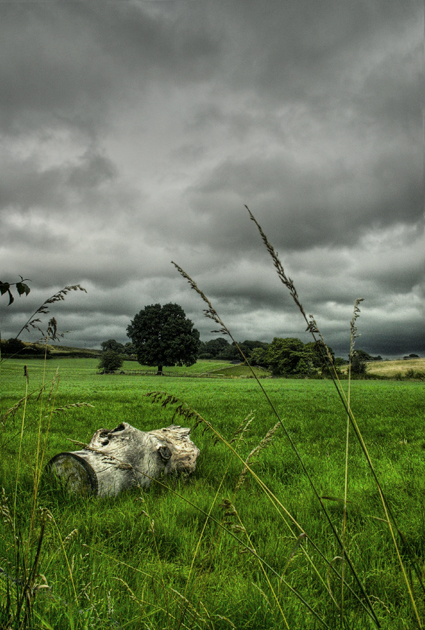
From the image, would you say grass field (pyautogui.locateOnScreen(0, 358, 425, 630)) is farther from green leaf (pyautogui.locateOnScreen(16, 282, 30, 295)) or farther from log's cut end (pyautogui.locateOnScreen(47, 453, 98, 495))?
green leaf (pyautogui.locateOnScreen(16, 282, 30, 295))

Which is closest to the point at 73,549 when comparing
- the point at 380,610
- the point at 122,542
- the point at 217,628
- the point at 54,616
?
the point at 122,542

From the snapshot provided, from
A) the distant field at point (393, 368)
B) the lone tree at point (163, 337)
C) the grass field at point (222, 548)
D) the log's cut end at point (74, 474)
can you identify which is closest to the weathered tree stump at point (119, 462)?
the log's cut end at point (74, 474)

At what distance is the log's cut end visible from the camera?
185 inches

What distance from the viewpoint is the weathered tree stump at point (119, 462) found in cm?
473

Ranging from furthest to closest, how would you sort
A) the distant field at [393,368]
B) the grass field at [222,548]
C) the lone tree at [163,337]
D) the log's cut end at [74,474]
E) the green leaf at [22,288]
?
the distant field at [393,368] < the lone tree at [163,337] < the log's cut end at [74,474] < the green leaf at [22,288] < the grass field at [222,548]

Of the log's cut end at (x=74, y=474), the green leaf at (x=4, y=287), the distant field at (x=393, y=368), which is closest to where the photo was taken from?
the green leaf at (x=4, y=287)

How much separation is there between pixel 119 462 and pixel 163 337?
223 feet

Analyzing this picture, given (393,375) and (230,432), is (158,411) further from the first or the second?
(393,375)

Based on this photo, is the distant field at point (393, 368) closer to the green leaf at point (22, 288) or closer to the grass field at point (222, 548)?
the grass field at point (222, 548)

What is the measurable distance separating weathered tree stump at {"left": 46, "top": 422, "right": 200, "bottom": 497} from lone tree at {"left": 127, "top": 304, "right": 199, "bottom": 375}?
210 feet

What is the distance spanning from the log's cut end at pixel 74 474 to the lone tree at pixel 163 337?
213 feet

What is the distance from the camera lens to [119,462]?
4.38 m

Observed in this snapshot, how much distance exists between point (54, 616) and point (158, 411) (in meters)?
11.3

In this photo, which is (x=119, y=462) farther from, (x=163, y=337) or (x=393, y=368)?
(x=393, y=368)
